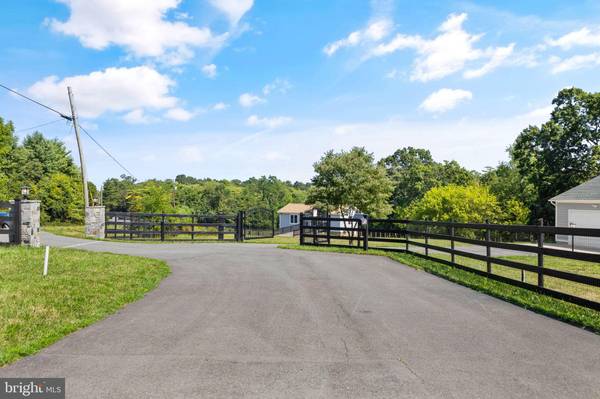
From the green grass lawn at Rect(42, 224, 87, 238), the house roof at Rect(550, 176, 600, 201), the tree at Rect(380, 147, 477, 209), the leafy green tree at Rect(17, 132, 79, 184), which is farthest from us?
the tree at Rect(380, 147, 477, 209)

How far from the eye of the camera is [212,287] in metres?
7.99

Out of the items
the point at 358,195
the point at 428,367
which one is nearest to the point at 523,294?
the point at 428,367

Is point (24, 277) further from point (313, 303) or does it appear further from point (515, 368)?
point (515, 368)

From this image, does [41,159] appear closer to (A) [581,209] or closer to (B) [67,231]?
(B) [67,231]

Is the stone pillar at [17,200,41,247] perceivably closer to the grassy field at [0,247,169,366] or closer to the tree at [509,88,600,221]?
the grassy field at [0,247,169,366]

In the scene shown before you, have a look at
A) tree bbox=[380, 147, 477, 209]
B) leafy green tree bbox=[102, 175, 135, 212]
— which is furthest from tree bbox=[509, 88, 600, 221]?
leafy green tree bbox=[102, 175, 135, 212]

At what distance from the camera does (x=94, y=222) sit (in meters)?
21.7

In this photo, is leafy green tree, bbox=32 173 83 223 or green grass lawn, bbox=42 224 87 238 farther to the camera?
leafy green tree, bbox=32 173 83 223

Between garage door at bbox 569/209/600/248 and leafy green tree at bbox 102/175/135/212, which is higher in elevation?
leafy green tree at bbox 102/175/135/212

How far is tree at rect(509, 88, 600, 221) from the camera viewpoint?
3469 centimetres

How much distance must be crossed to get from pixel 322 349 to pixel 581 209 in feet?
90.6

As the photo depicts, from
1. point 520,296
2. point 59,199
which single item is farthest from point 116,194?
point 520,296
